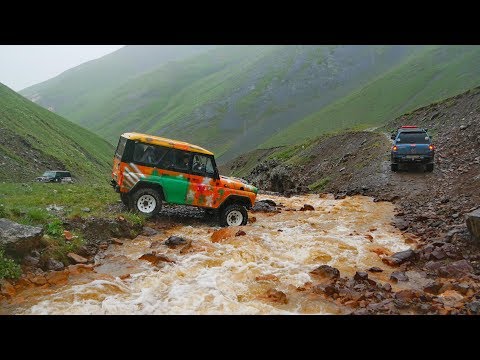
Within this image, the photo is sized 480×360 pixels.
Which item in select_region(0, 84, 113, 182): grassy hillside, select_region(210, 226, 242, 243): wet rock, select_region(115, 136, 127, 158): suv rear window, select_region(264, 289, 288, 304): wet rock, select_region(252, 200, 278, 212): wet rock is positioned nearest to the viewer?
select_region(264, 289, 288, 304): wet rock

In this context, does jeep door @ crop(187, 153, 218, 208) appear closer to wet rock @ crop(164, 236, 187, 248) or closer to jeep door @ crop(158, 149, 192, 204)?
jeep door @ crop(158, 149, 192, 204)

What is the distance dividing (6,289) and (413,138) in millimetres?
23059

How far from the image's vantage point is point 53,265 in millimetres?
9469

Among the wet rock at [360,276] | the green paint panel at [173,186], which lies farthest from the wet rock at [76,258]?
the wet rock at [360,276]

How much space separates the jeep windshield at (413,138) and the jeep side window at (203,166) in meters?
14.9

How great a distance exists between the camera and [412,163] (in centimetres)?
2380

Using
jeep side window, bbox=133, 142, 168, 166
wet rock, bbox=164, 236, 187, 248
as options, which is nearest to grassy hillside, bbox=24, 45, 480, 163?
jeep side window, bbox=133, 142, 168, 166

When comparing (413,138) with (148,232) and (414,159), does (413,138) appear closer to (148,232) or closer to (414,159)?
(414,159)

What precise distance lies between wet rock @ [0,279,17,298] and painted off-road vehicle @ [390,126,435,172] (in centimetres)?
2183

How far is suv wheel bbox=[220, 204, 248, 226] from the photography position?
15.0 meters

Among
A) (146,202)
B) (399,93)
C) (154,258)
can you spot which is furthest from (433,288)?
(399,93)

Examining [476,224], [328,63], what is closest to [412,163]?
[476,224]

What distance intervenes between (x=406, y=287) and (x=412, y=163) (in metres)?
16.2

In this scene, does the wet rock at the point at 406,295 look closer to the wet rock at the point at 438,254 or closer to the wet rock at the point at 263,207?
the wet rock at the point at 438,254
